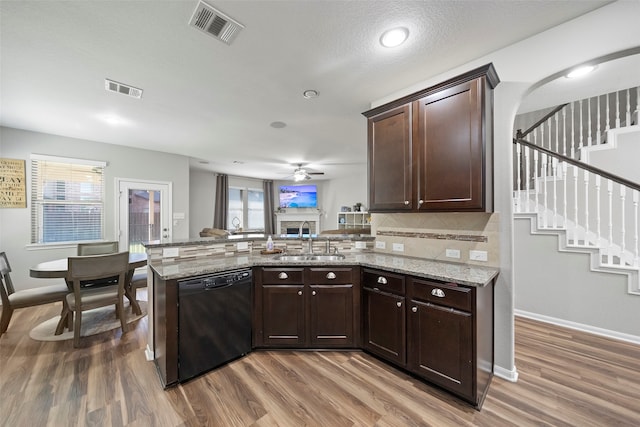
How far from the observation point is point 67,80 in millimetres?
2334

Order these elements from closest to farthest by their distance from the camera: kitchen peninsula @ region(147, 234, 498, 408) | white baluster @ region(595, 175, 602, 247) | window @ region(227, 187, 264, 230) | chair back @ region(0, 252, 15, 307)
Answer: kitchen peninsula @ region(147, 234, 498, 408) → chair back @ region(0, 252, 15, 307) → white baluster @ region(595, 175, 602, 247) → window @ region(227, 187, 264, 230)

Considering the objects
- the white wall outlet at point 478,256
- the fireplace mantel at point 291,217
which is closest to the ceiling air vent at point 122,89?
the white wall outlet at point 478,256

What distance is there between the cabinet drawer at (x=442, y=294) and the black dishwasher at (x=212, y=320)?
150cm

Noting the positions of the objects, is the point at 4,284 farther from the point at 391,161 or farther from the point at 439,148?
the point at 439,148

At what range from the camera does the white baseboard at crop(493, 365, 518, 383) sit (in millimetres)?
1898

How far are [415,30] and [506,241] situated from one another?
1781 mm

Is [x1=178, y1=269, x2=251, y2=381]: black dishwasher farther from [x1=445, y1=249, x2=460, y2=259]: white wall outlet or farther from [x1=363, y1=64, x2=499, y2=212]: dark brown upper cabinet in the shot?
[x1=445, y1=249, x2=460, y2=259]: white wall outlet

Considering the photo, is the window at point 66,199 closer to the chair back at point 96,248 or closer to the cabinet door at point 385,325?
the chair back at point 96,248

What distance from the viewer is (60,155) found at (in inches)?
155

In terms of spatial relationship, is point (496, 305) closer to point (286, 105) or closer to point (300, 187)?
point (286, 105)

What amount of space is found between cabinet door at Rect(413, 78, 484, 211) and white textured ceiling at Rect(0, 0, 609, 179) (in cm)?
41

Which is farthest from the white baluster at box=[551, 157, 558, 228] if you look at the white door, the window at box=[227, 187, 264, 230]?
the window at box=[227, 187, 264, 230]

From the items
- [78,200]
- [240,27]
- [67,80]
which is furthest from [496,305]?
[78,200]

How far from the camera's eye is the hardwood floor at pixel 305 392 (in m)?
1.55
